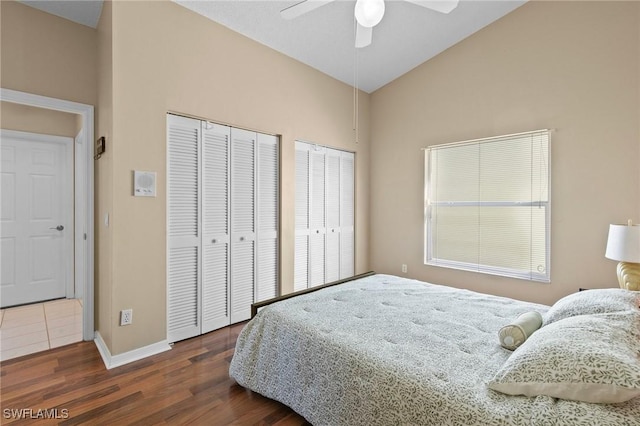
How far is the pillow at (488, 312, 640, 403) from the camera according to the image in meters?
0.95

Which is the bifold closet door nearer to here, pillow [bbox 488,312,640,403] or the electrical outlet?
the electrical outlet

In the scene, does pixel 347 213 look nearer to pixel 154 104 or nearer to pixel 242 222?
pixel 242 222

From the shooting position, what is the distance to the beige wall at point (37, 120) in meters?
3.48

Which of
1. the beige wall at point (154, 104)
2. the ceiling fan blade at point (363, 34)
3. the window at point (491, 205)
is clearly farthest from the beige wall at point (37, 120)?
the window at point (491, 205)

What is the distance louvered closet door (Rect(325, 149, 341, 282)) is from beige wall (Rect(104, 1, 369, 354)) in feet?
3.36

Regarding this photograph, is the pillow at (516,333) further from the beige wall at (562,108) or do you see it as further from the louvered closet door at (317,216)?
the louvered closet door at (317,216)

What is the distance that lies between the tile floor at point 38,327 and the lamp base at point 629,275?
4.41m

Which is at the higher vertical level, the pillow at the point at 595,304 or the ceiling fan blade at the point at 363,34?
the ceiling fan blade at the point at 363,34

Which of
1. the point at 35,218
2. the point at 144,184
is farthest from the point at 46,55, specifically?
the point at 35,218

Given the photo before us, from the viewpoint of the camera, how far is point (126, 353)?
2.37m

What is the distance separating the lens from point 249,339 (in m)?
1.96

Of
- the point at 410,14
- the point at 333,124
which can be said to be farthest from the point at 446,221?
the point at 410,14

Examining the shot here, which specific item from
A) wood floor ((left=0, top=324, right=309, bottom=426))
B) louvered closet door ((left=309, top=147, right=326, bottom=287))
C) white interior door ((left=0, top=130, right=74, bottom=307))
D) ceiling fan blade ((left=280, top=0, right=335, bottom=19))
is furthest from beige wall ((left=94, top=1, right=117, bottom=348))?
louvered closet door ((left=309, top=147, right=326, bottom=287))

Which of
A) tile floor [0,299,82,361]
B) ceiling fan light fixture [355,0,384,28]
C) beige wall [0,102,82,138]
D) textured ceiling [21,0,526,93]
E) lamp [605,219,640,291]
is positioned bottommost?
tile floor [0,299,82,361]
